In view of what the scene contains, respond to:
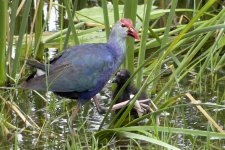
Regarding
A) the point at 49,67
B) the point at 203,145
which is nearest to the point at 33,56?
the point at 49,67

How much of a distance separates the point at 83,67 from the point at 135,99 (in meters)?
0.67

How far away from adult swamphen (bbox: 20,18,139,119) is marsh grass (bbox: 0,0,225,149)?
0.11 m

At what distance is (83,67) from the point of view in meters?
4.49

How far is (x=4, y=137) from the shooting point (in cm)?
429

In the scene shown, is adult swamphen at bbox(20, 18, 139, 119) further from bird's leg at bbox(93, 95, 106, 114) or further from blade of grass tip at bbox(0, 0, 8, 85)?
blade of grass tip at bbox(0, 0, 8, 85)

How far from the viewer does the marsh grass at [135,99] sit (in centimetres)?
386

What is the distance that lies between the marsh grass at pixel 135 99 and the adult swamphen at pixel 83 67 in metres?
0.11

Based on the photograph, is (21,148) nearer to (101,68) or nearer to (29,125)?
(29,125)

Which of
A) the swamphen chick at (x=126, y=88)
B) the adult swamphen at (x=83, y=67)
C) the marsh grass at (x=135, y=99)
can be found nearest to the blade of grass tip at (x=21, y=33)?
the marsh grass at (x=135, y=99)

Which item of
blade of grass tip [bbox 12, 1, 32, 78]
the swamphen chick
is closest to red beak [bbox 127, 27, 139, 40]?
the swamphen chick

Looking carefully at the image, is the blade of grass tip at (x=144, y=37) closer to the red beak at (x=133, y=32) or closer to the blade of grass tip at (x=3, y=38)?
the red beak at (x=133, y=32)

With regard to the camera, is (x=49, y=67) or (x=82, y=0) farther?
(x=82, y=0)

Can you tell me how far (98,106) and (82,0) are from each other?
9.43 ft

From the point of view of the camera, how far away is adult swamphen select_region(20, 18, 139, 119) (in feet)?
14.4
